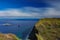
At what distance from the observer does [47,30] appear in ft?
4.74

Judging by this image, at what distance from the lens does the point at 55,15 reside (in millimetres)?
1465

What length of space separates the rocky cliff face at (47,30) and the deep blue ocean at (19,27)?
0.06 metres

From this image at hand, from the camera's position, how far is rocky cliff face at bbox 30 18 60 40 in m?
1.44

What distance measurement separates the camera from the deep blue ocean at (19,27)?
→ 1439 mm

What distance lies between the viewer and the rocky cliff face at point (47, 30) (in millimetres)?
1439

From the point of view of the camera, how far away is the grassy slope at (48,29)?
1439mm

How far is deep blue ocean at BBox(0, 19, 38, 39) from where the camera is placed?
144 centimetres

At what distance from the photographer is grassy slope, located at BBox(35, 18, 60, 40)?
4.72 ft

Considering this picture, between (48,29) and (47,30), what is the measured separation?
2 centimetres

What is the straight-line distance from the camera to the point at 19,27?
1.45 metres

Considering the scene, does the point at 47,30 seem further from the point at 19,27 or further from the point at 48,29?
the point at 19,27

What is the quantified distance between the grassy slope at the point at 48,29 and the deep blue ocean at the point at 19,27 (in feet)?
0.27

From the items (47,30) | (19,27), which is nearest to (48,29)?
(47,30)

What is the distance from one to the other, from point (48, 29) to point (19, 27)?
13.2 inches
